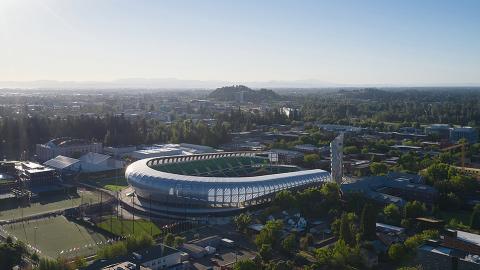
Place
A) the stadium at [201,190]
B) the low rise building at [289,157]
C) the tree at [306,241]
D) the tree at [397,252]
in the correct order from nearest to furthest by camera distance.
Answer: the tree at [397,252] < the tree at [306,241] < the stadium at [201,190] < the low rise building at [289,157]

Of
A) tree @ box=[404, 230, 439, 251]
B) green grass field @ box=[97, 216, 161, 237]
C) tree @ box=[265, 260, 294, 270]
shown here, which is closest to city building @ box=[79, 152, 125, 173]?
green grass field @ box=[97, 216, 161, 237]

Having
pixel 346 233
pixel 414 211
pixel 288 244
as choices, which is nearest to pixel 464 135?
pixel 414 211

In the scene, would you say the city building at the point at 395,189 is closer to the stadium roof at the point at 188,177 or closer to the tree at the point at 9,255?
the stadium roof at the point at 188,177

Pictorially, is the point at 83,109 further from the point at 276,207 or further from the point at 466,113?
the point at 276,207

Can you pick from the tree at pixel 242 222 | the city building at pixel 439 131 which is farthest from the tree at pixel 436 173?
the city building at pixel 439 131

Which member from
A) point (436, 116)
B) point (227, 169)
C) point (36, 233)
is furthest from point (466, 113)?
point (36, 233)
